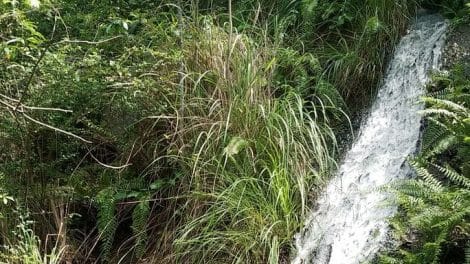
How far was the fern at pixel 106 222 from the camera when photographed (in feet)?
13.3

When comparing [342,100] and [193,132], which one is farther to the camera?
[342,100]

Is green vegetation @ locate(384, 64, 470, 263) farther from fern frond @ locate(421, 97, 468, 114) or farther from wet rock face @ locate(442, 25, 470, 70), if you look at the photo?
wet rock face @ locate(442, 25, 470, 70)

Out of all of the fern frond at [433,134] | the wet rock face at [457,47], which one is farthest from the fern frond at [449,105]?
the wet rock face at [457,47]

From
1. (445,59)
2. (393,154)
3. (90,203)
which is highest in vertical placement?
(445,59)

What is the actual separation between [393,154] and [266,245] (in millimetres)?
1150

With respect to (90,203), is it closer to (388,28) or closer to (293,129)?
(293,129)

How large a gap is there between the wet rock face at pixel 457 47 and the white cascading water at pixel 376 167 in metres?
0.06

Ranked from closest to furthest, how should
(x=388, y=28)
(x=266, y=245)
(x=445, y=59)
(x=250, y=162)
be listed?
(x=266, y=245) < (x=250, y=162) < (x=445, y=59) < (x=388, y=28)

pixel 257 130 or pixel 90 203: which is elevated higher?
pixel 257 130

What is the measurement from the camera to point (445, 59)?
15.4 ft

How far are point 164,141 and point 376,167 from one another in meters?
1.47

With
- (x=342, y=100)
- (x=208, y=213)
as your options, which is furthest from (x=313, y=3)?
(x=208, y=213)

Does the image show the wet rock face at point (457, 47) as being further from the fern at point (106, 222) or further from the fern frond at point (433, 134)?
the fern at point (106, 222)

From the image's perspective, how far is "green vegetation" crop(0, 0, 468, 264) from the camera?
3.77 meters
